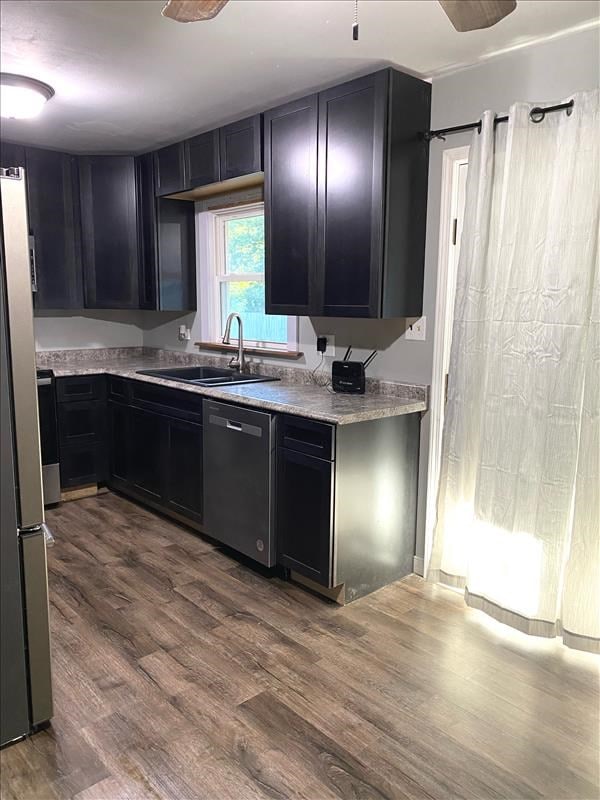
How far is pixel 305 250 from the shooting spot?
2895 mm

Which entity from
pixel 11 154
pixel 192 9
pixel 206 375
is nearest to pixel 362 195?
pixel 192 9

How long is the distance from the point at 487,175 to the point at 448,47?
494mm

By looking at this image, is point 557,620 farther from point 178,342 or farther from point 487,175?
point 178,342

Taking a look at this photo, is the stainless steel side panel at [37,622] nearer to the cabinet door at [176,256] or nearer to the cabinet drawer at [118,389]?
the cabinet drawer at [118,389]

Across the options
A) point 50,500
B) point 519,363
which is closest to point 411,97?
point 519,363

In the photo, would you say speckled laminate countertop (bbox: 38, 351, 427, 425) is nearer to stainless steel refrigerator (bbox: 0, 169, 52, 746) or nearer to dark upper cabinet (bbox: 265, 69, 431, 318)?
dark upper cabinet (bbox: 265, 69, 431, 318)

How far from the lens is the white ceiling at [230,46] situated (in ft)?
6.55

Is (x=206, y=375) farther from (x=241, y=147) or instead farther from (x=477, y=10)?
(x=477, y=10)

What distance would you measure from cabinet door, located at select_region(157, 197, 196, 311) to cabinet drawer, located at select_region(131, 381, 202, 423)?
70 cm

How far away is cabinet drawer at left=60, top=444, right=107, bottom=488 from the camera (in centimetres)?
397

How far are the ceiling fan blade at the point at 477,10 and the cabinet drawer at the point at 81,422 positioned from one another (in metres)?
3.30

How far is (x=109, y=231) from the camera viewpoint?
4.14 metres

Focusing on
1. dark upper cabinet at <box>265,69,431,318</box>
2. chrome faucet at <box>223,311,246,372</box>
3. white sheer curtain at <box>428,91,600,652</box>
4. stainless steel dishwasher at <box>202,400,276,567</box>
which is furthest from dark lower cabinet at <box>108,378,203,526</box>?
white sheer curtain at <box>428,91,600,652</box>

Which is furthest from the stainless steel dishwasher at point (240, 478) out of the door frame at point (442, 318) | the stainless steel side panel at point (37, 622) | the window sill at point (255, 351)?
the stainless steel side panel at point (37, 622)
